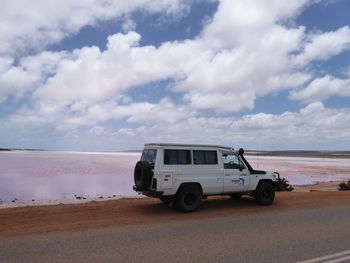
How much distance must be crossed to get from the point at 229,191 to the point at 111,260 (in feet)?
21.9

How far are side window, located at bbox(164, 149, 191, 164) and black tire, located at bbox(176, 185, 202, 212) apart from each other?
0.86m

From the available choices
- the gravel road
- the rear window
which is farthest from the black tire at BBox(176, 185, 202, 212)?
the rear window

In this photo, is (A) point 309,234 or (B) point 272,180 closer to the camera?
(A) point 309,234

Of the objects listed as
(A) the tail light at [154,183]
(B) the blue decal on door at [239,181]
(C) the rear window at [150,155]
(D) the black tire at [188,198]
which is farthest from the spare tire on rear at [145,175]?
(B) the blue decal on door at [239,181]

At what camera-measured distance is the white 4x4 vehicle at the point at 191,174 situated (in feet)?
37.1

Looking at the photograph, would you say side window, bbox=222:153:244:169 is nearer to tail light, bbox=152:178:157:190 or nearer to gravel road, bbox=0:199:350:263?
gravel road, bbox=0:199:350:263

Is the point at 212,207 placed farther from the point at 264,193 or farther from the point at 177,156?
the point at 177,156

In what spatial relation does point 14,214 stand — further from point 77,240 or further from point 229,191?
point 229,191

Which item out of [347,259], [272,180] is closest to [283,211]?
[272,180]

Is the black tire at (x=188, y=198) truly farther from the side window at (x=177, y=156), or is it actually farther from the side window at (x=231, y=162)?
the side window at (x=231, y=162)

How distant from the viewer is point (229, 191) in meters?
12.6

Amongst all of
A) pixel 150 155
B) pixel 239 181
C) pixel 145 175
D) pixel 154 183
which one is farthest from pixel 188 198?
pixel 239 181

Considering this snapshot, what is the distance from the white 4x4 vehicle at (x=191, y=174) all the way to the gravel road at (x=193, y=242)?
4.10ft

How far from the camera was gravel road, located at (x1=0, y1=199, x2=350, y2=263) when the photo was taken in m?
6.88
